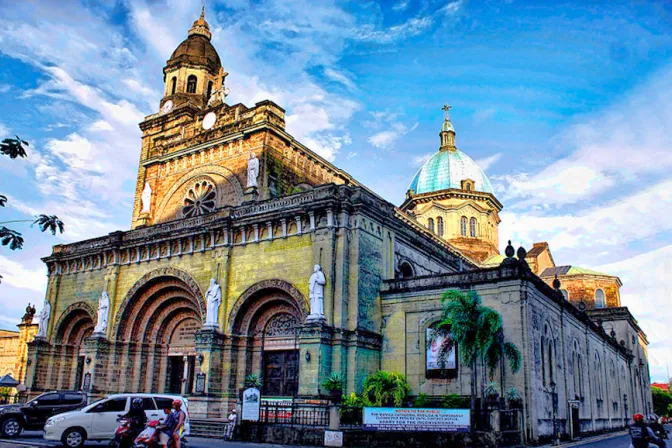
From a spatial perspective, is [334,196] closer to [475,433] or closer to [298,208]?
[298,208]

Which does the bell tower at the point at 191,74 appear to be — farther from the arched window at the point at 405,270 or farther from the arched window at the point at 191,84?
the arched window at the point at 405,270

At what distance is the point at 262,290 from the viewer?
30.8 m

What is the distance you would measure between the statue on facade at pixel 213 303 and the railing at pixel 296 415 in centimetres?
716

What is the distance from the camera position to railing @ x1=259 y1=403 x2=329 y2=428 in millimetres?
23203

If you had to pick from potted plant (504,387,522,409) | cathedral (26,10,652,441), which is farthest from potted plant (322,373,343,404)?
potted plant (504,387,522,409)

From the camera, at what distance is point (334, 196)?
94.8ft

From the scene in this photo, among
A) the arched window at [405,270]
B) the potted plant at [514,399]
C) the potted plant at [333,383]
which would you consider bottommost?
the potted plant at [514,399]

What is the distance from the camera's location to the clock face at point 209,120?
131ft

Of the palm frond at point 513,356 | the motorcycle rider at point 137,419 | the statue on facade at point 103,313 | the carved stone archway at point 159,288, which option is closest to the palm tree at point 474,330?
the palm frond at point 513,356

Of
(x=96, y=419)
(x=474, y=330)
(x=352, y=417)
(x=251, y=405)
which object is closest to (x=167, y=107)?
(x=251, y=405)

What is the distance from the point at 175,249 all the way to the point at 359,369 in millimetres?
13614

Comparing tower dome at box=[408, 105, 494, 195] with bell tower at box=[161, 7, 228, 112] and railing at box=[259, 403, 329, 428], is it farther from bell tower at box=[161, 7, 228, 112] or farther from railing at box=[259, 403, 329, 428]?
railing at box=[259, 403, 329, 428]

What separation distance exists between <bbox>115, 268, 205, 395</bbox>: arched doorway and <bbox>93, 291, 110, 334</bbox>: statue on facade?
30.6 inches

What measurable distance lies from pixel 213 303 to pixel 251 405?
8910mm
